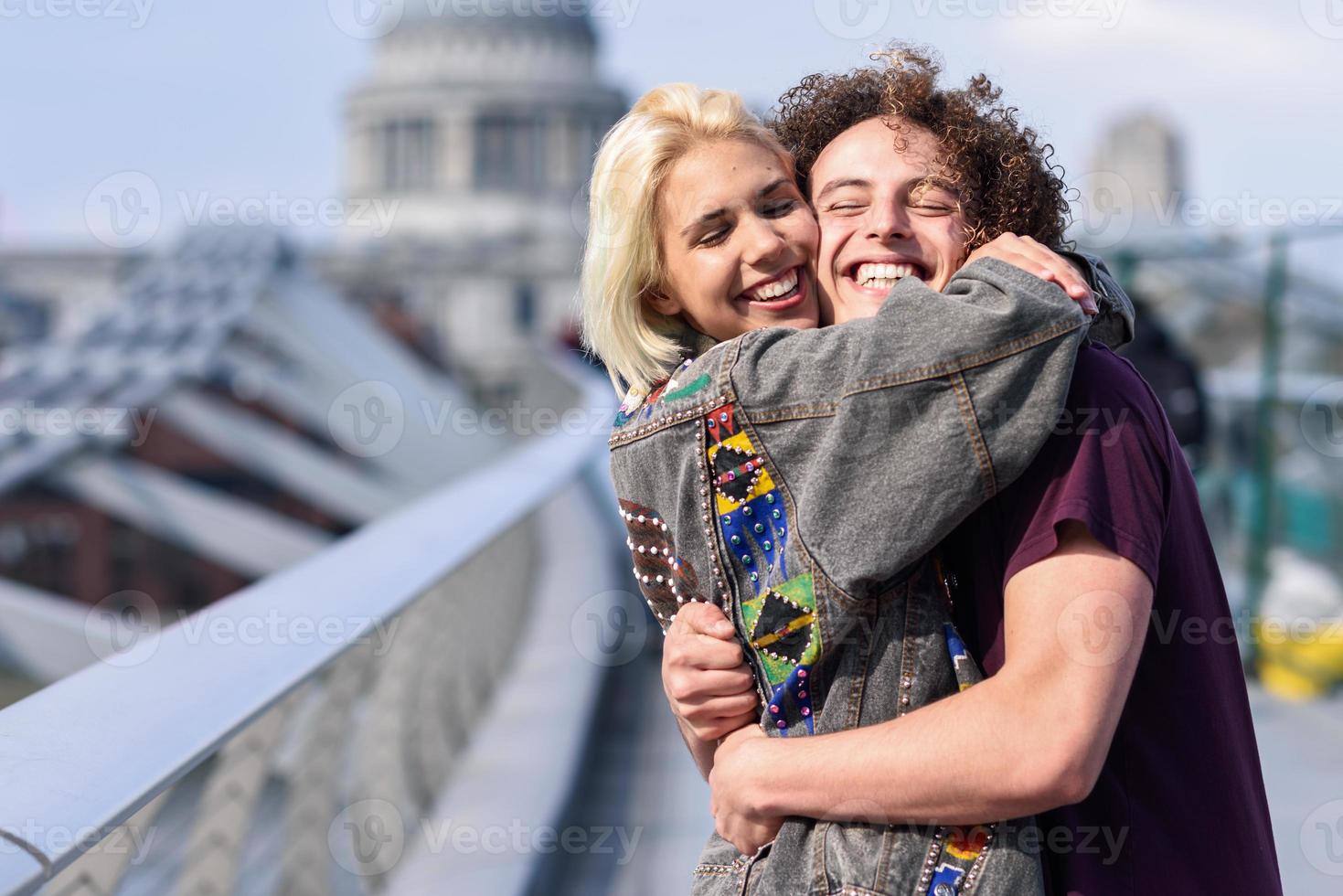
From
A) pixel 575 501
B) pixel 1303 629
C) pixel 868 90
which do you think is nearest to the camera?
pixel 868 90

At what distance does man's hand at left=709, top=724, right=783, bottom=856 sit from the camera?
146cm

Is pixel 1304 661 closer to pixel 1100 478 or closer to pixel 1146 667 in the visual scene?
pixel 1146 667

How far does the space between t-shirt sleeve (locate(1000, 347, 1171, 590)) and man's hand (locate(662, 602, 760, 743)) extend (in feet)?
0.99

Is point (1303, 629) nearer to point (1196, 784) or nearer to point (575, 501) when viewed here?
point (1196, 784)

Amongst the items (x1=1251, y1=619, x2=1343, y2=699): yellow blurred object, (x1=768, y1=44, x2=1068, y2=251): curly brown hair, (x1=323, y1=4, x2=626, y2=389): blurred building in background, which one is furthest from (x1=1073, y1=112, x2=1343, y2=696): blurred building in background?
(x1=323, y1=4, x2=626, y2=389): blurred building in background

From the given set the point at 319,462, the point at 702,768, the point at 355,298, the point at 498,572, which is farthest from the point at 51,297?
the point at 702,768

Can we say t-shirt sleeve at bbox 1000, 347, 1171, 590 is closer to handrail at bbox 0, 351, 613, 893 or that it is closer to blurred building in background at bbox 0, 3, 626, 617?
handrail at bbox 0, 351, 613, 893

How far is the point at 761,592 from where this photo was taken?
145 cm

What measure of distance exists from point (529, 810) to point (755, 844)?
2.63 metres

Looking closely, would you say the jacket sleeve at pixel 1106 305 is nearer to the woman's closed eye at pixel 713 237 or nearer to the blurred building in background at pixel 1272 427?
the woman's closed eye at pixel 713 237

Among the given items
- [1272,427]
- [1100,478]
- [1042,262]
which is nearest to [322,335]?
[1272,427]

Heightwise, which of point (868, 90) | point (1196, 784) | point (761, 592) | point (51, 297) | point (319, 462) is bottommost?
point (51, 297)

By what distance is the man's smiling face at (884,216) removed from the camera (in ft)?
5.41

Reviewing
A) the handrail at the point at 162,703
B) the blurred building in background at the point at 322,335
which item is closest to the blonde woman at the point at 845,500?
the handrail at the point at 162,703
